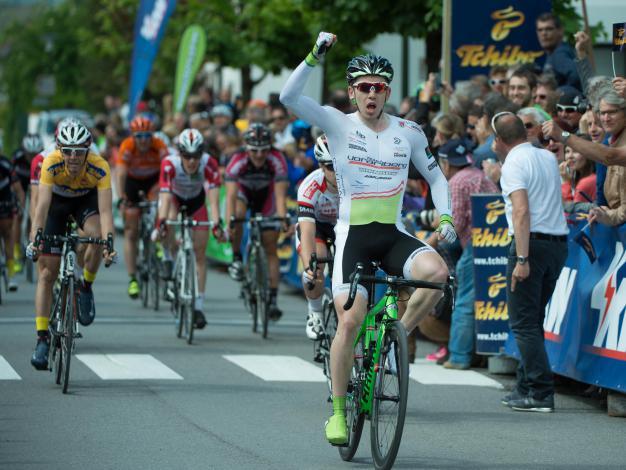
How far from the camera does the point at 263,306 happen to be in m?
15.2

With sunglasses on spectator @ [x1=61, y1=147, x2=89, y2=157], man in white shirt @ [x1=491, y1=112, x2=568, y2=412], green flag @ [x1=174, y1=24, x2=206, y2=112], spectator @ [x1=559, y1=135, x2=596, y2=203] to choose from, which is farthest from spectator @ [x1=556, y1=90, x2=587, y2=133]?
green flag @ [x1=174, y1=24, x2=206, y2=112]

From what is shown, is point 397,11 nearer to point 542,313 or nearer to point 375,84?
point 542,313

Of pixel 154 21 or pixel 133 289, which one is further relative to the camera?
pixel 154 21

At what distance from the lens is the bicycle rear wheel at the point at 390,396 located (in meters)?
7.64

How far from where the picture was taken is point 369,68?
334 inches

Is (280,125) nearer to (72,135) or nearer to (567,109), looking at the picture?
(567,109)

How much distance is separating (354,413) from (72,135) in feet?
13.4

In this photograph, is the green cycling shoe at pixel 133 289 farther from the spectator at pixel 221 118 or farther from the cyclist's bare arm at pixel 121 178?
the spectator at pixel 221 118

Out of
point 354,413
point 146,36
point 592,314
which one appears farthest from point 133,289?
point 146,36

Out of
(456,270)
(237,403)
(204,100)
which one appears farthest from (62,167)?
(204,100)

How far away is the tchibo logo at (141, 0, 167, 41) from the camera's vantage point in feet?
87.1

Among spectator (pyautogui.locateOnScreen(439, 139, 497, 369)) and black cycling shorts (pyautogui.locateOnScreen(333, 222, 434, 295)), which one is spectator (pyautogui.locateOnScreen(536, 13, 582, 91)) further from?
black cycling shorts (pyautogui.locateOnScreen(333, 222, 434, 295))

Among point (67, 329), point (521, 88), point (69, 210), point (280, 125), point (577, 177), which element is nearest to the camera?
point (67, 329)

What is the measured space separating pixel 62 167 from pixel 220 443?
3.66 metres
